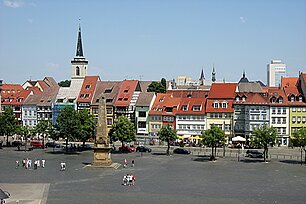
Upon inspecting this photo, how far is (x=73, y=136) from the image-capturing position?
3120 inches

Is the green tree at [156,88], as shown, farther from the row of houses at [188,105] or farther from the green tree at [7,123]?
the green tree at [7,123]

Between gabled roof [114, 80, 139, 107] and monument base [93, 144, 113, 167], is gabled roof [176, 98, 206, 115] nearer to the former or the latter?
gabled roof [114, 80, 139, 107]

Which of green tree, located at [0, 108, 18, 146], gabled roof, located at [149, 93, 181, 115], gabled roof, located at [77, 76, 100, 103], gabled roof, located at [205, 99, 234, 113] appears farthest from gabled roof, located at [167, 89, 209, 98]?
green tree, located at [0, 108, 18, 146]

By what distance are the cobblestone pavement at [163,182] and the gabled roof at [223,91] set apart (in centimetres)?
2755

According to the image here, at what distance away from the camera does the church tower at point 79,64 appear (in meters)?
127

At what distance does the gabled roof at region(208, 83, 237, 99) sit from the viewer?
96.9m

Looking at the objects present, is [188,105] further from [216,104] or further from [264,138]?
[264,138]

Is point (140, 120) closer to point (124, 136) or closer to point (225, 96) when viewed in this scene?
point (225, 96)

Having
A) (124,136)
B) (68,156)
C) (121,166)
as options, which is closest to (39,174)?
(121,166)

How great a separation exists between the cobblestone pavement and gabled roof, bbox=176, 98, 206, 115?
27.6m

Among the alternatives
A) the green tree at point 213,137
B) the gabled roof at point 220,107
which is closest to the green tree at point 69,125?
the green tree at point 213,137

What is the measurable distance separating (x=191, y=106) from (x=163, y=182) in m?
51.2

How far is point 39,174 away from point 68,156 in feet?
64.1

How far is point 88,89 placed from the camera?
11156cm
